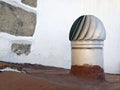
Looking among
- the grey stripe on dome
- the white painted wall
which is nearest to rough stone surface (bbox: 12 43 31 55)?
the white painted wall

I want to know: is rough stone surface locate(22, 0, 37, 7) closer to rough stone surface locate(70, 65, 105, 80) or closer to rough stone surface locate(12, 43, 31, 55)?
rough stone surface locate(12, 43, 31, 55)

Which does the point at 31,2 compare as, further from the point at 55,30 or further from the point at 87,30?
the point at 87,30

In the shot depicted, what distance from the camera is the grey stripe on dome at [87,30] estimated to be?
79cm

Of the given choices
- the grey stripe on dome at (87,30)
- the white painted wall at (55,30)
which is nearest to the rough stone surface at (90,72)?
the grey stripe on dome at (87,30)

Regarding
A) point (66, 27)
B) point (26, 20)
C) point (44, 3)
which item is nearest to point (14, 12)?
point (26, 20)

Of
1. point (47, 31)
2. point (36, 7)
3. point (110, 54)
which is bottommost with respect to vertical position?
point (110, 54)

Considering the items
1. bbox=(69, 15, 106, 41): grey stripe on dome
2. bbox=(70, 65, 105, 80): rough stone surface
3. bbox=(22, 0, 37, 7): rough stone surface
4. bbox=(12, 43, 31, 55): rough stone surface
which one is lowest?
bbox=(70, 65, 105, 80): rough stone surface

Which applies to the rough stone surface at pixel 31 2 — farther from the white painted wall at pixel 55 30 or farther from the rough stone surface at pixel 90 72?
→ the rough stone surface at pixel 90 72

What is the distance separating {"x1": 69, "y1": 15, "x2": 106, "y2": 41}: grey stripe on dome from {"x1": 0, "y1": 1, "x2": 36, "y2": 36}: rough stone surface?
0.38 meters

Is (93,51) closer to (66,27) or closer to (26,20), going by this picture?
(26,20)

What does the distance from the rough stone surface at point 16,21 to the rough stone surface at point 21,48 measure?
0.04m

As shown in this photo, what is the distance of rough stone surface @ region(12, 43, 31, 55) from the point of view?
1.16 meters

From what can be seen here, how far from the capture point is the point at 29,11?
1204 mm

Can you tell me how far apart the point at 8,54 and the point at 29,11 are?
201mm
